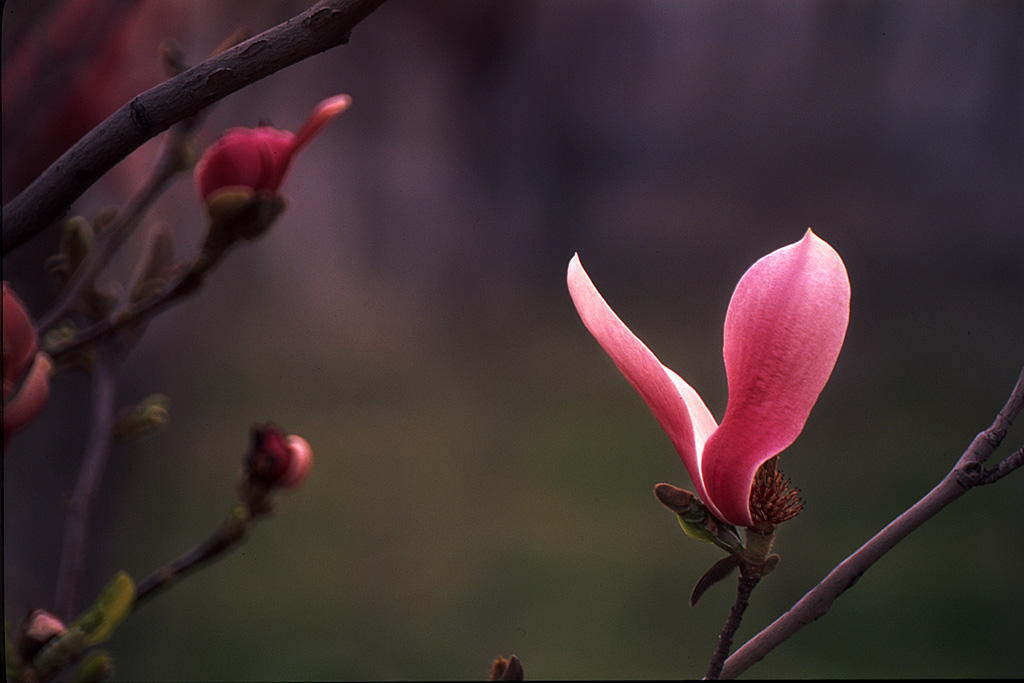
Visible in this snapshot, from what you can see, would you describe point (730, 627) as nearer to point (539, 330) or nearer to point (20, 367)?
point (20, 367)

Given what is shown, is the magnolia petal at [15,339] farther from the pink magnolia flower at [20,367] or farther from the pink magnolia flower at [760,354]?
the pink magnolia flower at [760,354]

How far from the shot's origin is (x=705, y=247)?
3.09 ft

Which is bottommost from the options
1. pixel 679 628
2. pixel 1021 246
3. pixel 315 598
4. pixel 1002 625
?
pixel 679 628

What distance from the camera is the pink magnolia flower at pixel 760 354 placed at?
0.59ft

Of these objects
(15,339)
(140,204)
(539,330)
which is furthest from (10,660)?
(539,330)

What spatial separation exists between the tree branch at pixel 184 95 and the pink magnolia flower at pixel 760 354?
0.09m

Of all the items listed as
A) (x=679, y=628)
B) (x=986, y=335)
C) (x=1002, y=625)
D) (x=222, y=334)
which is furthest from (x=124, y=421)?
(x=222, y=334)

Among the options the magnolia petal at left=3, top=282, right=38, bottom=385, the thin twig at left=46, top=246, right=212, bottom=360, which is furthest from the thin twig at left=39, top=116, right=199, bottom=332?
the magnolia petal at left=3, top=282, right=38, bottom=385

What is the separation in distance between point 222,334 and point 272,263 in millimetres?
161

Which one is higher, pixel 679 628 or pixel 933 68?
pixel 933 68

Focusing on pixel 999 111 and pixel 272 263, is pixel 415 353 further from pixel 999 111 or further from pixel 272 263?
pixel 999 111

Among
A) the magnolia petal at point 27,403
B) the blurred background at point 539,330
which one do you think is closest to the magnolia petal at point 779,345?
the magnolia petal at point 27,403

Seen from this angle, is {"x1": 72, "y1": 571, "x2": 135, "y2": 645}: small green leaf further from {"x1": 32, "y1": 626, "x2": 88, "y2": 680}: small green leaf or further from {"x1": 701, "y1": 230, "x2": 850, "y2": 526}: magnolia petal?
{"x1": 701, "y1": 230, "x2": 850, "y2": 526}: magnolia petal

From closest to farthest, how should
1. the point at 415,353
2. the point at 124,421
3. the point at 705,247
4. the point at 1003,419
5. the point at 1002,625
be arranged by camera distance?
1. the point at 1003,419
2. the point at 124,421
3. the point at 1002,625
4. the point at 705,247
5. the point at 415,353
